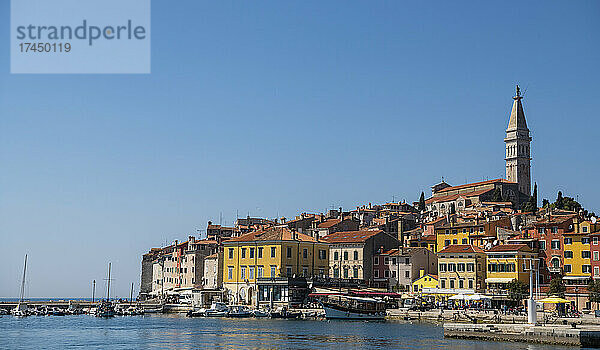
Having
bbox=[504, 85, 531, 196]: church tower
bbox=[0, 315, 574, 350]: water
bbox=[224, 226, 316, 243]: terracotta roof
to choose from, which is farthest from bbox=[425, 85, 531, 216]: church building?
bbox=[0, 315, 574, 350]: water

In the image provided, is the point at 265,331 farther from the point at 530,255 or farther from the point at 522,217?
the point at 522,217

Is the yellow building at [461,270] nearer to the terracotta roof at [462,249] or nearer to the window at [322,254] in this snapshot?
the terracotta roof at [462,249]

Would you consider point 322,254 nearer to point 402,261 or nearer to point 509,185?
point 402,261

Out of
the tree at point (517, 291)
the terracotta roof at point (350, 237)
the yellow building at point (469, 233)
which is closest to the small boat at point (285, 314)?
the terracotta roof at point (350, 237)

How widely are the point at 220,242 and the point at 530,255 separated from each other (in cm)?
3817

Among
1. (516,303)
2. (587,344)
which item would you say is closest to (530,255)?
(516,303)

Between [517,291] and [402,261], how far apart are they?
50.6 feet

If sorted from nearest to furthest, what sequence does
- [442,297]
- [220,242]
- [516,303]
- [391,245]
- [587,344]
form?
[587,344] < [516,303] < [442,297] < [391,245] < [220,242]

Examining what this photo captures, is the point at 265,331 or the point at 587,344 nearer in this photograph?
the point at 587,344

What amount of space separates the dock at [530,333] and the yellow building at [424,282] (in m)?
25.9

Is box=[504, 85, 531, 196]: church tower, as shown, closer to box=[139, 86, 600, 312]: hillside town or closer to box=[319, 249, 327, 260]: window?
box=[139, 86, 600, 312]: hillside town

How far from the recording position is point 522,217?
84562mm

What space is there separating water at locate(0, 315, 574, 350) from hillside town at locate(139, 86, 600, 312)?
9524 mm

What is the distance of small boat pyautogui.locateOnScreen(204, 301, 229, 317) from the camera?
238ft
